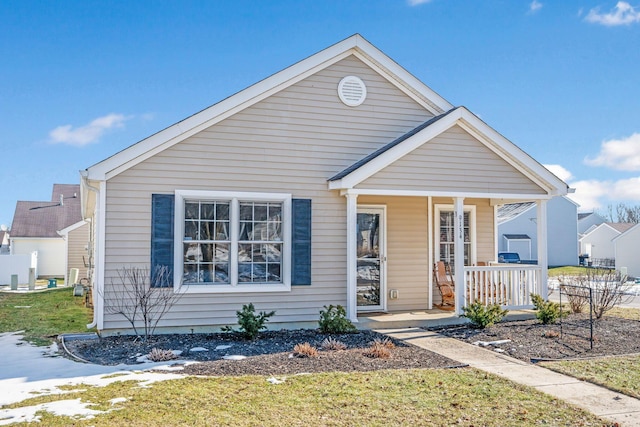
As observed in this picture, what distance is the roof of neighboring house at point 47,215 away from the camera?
2853cm

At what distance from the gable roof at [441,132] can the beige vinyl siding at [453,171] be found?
0.33 ft

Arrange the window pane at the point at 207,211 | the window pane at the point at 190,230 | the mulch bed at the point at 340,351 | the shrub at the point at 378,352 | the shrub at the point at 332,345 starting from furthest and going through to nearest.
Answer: the window pane at the point at 207,211 → the window pane at the point at 190,230 → the shrub at the point at 332,345 → the shrub at the point at 378,352 → the mulch bed at the point at 340,351

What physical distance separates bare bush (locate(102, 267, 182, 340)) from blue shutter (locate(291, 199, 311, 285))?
2.21 m

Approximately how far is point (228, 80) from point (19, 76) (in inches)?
249

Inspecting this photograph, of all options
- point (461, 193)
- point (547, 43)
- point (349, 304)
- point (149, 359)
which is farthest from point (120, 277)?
point (547, 43)

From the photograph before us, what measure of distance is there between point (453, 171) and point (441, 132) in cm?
79

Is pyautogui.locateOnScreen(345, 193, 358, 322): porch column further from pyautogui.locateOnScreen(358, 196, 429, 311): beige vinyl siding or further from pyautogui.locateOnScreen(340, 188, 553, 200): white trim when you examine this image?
pyautogui.locateOnScreen(358, 196, 429, 311): beige vinyl siding

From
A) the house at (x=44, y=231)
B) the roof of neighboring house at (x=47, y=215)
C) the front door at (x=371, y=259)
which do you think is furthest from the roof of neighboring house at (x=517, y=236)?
Result: the front door at (x=371, y=259)

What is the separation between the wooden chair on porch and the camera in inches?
439

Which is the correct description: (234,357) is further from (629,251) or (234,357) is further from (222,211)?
(629,251)

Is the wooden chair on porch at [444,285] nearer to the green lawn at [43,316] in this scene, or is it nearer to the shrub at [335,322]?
the shrub at [335,322]

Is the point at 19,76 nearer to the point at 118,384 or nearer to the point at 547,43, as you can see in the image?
the point at 118,384

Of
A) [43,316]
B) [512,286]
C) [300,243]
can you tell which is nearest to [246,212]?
[300,243]

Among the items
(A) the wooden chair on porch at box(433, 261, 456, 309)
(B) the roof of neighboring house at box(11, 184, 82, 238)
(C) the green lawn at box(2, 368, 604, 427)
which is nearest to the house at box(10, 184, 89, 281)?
(B) the roof of neighboring house at box(11, 184, 82, 238)
